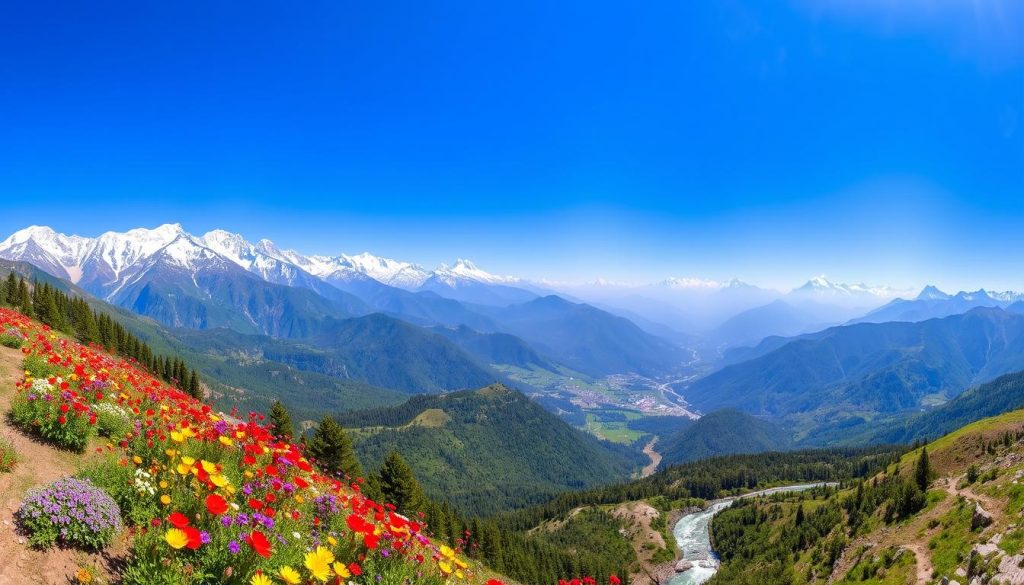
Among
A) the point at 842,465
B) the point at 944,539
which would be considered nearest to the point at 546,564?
the point at 944,539

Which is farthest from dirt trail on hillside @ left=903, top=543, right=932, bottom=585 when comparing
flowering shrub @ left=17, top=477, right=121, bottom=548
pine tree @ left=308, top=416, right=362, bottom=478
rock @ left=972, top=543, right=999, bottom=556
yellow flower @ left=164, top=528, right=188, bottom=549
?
flowering shrub @ left=17, top=477, right=121, bottom=548

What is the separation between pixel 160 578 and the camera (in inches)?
201

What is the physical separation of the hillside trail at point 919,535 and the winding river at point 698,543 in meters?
44.7

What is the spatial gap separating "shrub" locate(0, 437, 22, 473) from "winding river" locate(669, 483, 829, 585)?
11647cm

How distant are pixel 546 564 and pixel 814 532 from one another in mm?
49823

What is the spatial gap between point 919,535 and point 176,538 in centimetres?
7076

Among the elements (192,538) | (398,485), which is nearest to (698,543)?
(398,485)

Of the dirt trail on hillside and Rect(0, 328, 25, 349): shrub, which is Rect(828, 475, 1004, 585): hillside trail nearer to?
the dirt trail on hillside

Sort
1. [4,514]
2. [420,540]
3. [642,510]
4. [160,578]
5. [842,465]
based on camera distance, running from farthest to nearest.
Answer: [842,465] < [642,510] < [420,540] < [4,514] < [160,578]

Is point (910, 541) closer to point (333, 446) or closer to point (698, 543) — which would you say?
point (333, 446)

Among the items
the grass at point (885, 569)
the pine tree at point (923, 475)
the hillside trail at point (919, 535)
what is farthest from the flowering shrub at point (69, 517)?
the pine tree at point (923, 475)

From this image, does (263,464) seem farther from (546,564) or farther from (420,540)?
(546,564)

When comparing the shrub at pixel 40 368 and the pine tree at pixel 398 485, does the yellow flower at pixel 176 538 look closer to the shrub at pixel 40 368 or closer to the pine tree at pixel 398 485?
the shrub at pixel 40 368

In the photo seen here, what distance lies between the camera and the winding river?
335 feet
